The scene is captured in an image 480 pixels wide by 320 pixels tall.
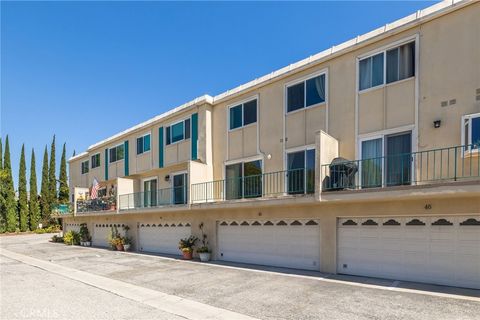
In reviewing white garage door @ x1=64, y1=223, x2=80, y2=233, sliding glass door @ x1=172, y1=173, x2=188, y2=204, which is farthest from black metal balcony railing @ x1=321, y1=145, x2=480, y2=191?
white garage door @ x1=64, y1=223, x2=80, y2=233

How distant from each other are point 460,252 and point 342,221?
3.53 metres

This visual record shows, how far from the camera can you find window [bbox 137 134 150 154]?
68.5ft

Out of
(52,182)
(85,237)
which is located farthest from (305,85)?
(52,182)

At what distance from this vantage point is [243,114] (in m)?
15.3

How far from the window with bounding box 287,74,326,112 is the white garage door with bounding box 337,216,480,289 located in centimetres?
487

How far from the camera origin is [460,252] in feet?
29.1

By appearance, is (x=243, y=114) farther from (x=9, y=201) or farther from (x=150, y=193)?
(x=9, y=201)

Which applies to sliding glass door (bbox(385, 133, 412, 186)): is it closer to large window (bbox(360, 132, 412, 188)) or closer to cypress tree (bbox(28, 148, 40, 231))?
large window (bbox(360, 132, 412, 188))

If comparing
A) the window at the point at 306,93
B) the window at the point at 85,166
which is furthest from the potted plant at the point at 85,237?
the window at the point at 306,93

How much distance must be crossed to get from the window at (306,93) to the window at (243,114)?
6.68ft

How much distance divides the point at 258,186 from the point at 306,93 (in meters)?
4.60

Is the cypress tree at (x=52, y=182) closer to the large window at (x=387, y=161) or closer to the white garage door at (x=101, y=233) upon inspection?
the white garage door at (x=101, y=233)

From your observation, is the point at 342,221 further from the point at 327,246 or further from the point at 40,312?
the point at 40,312

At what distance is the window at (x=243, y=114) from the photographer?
49.0 feet
